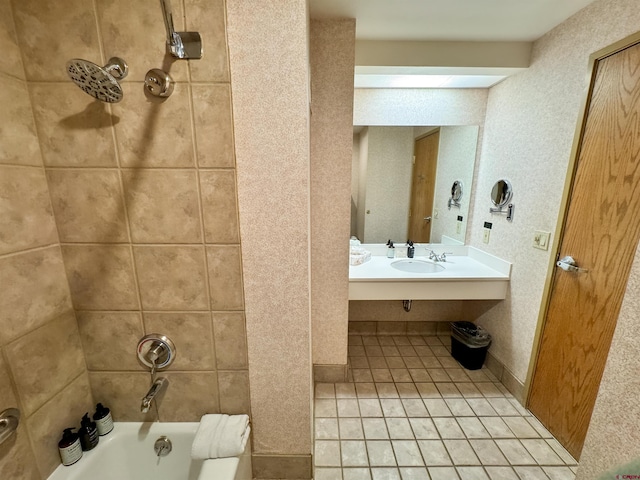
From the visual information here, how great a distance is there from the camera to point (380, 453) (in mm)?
1327

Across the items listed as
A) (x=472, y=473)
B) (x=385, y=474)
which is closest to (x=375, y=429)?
(x=385, y=474)

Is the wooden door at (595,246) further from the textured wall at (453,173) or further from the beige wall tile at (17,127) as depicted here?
the beige wall tile at (17,127)

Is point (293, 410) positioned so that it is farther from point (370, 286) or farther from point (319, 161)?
point (319, 161)

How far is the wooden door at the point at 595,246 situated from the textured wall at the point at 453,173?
2.78 feet

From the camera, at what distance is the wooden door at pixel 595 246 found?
107cm

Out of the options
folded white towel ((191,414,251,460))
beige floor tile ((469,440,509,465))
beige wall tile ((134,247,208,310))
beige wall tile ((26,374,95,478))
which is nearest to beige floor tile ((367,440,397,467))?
beige floor tile ((469,440,509,465))

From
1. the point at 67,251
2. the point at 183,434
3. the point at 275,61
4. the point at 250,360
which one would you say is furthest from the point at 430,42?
the point at 183,434

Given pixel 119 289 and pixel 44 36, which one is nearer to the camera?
pixel 44 36

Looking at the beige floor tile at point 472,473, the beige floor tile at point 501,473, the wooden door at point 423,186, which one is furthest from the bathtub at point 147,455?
the wooden door at point 423,186

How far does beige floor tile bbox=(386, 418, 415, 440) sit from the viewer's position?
1.42 m

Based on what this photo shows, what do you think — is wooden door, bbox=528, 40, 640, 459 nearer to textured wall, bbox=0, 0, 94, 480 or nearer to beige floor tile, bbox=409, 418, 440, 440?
beige floor tile, bbox=409, 418, 440, 440

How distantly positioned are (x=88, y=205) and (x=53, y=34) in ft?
1.73

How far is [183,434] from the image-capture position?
3.44 feet

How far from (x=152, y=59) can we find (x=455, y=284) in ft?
6.42
